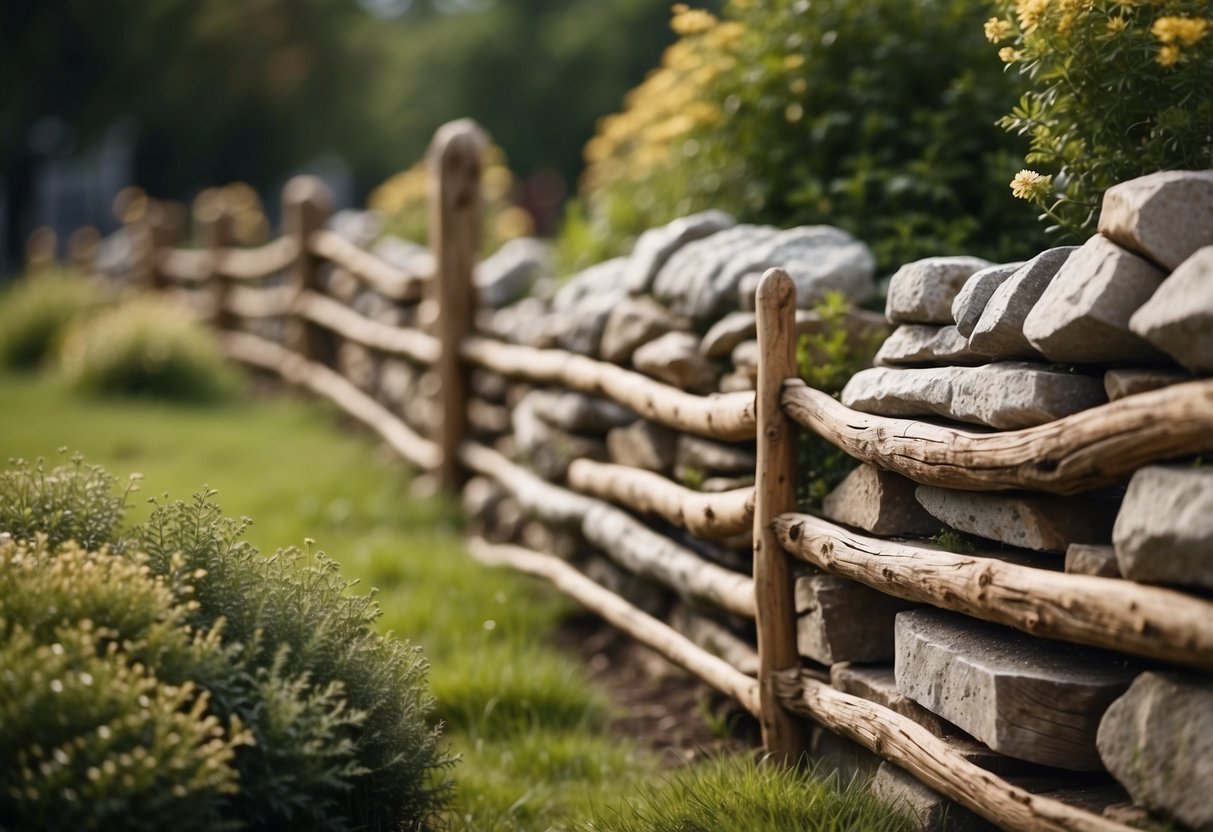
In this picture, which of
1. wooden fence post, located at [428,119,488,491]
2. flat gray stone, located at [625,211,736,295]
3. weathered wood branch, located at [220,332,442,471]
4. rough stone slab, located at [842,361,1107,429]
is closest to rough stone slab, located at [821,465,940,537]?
rough stone slab, located at [842,361,1107,429]

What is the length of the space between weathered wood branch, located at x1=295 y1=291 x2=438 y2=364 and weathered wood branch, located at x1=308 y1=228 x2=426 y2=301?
0.23m

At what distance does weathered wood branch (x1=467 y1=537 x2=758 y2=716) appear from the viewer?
364 centimetres

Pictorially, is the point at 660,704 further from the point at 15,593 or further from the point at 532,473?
the point at 15,593

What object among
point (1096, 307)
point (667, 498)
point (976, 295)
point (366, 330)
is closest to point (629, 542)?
point (667, 498)

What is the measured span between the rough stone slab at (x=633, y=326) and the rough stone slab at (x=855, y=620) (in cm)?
145

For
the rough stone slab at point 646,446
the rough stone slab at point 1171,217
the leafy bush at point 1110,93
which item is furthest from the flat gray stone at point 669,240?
the rough stone slab at point 1171,217

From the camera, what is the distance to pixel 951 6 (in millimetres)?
4418

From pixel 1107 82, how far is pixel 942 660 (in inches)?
55.1

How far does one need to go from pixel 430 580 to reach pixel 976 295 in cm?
305

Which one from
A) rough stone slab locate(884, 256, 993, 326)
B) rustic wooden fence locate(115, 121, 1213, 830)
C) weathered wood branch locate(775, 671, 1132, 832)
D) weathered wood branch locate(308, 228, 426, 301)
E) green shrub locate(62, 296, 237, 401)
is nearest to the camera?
rustic wooden fence locate(115, 121, 1213, 830)

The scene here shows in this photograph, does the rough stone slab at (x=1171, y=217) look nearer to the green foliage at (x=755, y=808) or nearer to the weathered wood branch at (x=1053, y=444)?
the weathered wood branch at (x=1053, y=444)

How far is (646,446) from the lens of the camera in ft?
14.7

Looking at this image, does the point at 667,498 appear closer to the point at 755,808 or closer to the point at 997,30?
the point at 755,808

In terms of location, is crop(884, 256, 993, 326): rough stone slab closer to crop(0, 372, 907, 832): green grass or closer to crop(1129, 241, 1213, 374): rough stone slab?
crop(1129, 241, 1213, 374): rough stone slab
